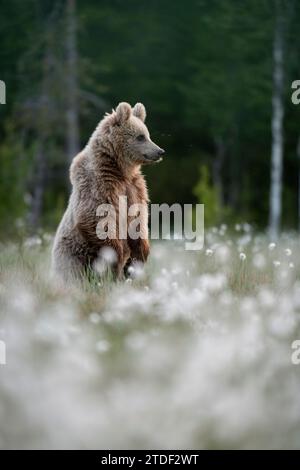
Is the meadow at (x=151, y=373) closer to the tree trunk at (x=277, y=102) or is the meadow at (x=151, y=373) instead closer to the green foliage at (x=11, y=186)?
the green foliage at (x=11, y=186)

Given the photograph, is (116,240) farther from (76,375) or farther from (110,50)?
(110,50)

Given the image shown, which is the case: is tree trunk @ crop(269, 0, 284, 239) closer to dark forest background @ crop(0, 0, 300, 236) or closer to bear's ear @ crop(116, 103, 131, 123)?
dark forest background @ crop(0, 0, 300, 236)

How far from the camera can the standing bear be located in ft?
23.4

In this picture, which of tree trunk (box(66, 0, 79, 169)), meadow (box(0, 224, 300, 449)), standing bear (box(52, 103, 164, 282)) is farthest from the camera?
tree trunk (box(66, 0, 79, 169))

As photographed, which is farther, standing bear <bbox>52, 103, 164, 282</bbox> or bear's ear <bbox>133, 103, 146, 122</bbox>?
bear's ear <bbox>133, 103, 146, 122</bbox>

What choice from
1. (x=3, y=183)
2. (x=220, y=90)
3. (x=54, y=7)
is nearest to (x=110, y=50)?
(x=220, y=90)

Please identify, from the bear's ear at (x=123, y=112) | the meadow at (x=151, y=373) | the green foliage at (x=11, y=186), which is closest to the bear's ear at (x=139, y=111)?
the bear's ear at (x=123, y=112)

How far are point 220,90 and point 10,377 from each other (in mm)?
22325

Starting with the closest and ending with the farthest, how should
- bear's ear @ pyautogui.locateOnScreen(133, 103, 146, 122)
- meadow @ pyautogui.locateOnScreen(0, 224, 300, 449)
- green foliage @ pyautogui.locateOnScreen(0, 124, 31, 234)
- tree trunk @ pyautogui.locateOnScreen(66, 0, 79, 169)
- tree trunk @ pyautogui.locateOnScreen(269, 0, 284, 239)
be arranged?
meadow @ pyautogui.locateOnScreen(0, 224, 300, 449) → bear's ear @ pyautogui.locateOnScreen(133, 103, 146, 122) → green foliage @ pyautogui.locateOnScreen(0, 124, 31, 234) → tree trunk @ pyautogui.locateOnScreen(66, 0, 79, 169) → tree trunk @ pyautogui.locateOnScreen(269, 0, 284, 239)

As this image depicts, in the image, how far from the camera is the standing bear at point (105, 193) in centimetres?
714

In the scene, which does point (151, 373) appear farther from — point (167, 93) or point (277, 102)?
point (167, 93)

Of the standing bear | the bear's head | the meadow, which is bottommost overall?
the meadow

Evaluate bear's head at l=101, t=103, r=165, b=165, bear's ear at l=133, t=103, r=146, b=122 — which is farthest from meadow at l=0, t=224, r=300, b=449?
bear's ear at l=133, t=103, r=146, b=122

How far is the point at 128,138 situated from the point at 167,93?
22.4 metres
